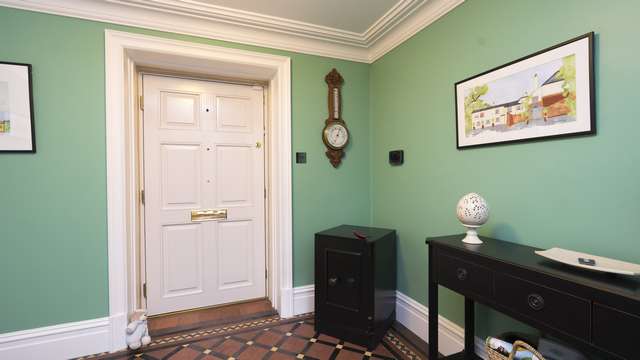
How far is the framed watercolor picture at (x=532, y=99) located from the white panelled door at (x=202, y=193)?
71.2 inches

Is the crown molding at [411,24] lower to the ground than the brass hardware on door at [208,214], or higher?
higher

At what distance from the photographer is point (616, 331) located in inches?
35.2

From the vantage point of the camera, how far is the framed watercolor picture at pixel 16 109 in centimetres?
184

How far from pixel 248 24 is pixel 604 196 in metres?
2.42

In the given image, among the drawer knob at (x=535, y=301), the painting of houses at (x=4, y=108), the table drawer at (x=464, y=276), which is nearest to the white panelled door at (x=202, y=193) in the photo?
the painting of houses at (x=4, y=108)

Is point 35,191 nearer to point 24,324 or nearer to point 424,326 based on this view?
point 24,324

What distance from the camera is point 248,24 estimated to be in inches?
90.4

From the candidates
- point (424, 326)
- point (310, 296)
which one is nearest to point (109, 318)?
point (310, 296)

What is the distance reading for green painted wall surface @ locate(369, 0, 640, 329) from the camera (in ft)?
3.84

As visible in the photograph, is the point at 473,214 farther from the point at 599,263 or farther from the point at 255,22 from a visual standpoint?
the point at 255,22

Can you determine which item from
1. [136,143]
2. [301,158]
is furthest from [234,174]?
[136,143]

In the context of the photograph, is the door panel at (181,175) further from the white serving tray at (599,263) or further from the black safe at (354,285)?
the white serving tray at (599,263)

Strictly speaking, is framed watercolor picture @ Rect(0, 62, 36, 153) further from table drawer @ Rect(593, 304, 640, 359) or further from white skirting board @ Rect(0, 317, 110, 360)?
table drawer @ Rect(593, 304, 640, 359)

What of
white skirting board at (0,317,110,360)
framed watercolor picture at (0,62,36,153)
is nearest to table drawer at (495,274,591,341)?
white skirting board at (0,317,110,360)
